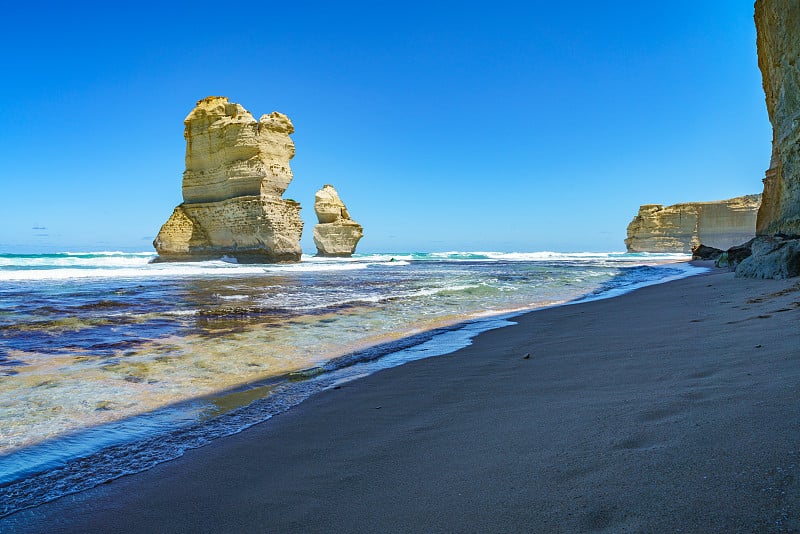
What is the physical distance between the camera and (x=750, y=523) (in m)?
1.05

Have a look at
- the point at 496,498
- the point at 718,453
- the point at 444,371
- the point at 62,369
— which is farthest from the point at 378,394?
the point at 62,369

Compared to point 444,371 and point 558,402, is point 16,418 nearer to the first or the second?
point 444,371

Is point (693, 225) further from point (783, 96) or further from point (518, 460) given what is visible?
point (518, 460)

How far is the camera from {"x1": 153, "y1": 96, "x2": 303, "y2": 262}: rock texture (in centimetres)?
2931

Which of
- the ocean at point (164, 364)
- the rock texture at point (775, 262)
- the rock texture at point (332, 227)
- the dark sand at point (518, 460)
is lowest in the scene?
the ocean at point (164, 364)

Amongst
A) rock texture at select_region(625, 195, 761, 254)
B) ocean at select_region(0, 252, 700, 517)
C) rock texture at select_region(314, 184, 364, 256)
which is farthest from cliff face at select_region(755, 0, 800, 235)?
rock texture at select_region(625, 195, 761, 254)

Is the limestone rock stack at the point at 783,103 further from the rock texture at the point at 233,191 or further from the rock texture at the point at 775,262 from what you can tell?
the rock texture at the point at 233,191

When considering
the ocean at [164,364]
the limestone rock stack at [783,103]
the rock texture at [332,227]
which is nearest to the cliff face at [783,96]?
the limestone rock stack at [783,103]

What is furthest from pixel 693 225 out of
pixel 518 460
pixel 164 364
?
pixel 518 460

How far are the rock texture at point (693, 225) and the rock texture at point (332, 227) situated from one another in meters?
44.8

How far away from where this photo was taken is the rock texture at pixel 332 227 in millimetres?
52750

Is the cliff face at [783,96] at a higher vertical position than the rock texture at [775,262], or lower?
higher

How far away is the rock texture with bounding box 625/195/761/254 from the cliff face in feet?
166

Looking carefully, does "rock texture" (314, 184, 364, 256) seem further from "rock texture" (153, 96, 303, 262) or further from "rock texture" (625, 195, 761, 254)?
"rock texture" (625, 195, 761, 254)
